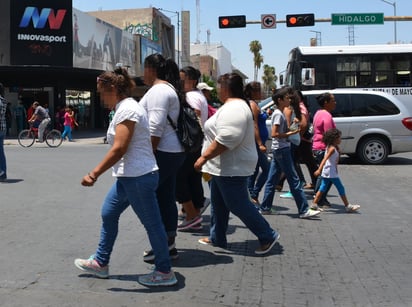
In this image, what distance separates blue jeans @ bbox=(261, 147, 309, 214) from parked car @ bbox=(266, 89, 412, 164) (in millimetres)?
7163

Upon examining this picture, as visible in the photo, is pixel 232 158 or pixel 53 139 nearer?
pixel 232 158

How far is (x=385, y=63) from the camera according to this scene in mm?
18750

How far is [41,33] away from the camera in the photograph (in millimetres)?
26547

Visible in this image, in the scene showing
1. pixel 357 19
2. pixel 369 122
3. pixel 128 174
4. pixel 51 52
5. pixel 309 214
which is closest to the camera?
pixel 128 174

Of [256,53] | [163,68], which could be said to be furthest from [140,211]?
[256,53]

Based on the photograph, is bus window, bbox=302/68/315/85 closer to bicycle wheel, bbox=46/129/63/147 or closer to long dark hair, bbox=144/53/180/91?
bicycle wheel, bbox=46/129/63/147

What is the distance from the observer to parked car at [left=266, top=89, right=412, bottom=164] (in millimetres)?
14422

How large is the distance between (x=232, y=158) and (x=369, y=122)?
→ 9978 mm

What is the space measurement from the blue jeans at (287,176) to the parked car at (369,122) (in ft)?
23.5

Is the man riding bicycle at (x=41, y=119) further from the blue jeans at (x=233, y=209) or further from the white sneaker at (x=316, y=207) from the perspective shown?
the blue jeans at (x=233, y=209)

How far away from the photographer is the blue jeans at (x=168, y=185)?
5.26m

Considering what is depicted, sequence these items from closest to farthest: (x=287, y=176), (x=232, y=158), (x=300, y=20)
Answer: (x=232, y=158) → (x=287, y=176) → (x=300, y=20)

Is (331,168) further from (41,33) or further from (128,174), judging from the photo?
(41,33)

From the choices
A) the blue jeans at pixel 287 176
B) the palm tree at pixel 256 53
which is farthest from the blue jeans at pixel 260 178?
the palm tree at pixel 256 53
